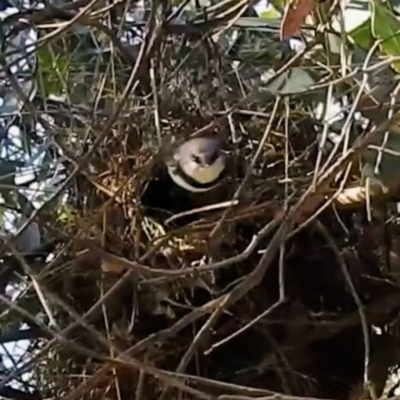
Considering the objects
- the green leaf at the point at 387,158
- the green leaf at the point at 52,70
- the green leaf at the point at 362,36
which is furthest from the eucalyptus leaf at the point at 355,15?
the green leaf at the point at 52,70

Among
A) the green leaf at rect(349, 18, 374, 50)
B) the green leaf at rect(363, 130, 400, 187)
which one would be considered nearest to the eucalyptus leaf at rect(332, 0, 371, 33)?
the green leaf at rect(349, 18, 374, 50)

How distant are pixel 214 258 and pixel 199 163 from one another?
99mm

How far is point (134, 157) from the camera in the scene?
111 centimetres

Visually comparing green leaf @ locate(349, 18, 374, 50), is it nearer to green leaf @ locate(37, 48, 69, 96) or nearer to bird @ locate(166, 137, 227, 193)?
bird @ locate(166, 137, 227, 193)

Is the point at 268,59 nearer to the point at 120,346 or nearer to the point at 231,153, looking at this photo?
the point at 231,153

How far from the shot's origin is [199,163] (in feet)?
3.58

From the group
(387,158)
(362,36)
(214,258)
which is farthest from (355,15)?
(214,258)

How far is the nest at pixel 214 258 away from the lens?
106 centimetres

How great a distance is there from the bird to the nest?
2cm

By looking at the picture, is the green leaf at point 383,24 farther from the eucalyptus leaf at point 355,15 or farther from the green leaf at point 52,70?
the green leaf at point 52,70

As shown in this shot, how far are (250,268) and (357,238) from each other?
0.11 meters

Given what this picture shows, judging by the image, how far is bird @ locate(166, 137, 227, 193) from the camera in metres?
1.10

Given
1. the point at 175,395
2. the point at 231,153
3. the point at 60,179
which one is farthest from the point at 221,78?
the point at 175,395

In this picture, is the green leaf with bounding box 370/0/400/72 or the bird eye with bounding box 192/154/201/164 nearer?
the green leaf with bounding box 370/0/400/72
